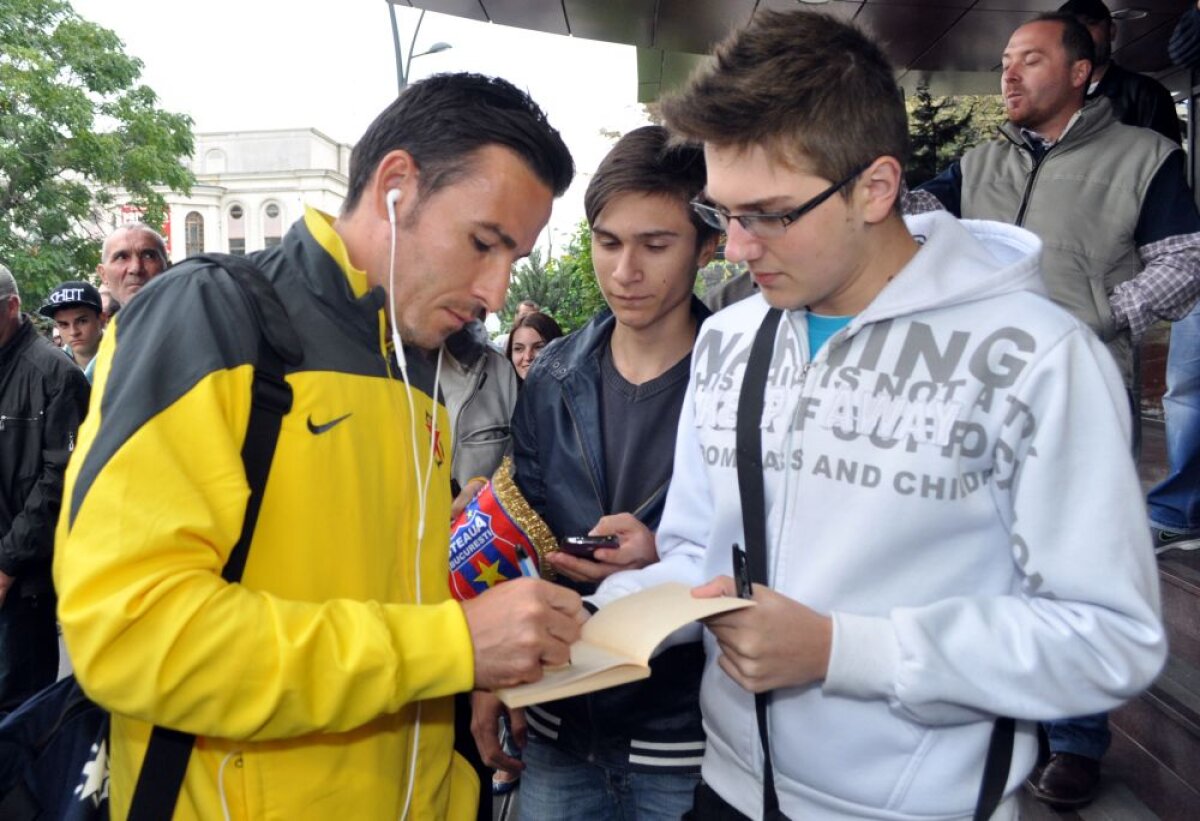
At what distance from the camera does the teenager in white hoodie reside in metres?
1.51

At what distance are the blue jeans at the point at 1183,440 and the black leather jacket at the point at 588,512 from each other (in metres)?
3.19

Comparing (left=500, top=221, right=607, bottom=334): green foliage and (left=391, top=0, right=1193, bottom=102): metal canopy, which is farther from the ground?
(left=391, top=0, right=1193, bottom=102): metal canopy

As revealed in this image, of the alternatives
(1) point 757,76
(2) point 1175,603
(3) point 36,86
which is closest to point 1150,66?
(2) point 1175,603

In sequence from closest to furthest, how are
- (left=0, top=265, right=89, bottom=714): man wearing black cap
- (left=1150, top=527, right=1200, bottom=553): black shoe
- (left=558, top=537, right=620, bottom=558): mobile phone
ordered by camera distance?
(left=558, top=537, right=620, bottom=558): mobile phone → (left=1150, top=527, right=1200, bottom=553): black shoe → (left=0, top=265, right=89, bottom=714): man wearing black cap

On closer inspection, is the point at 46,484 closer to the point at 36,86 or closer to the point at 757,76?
the point at 757,76

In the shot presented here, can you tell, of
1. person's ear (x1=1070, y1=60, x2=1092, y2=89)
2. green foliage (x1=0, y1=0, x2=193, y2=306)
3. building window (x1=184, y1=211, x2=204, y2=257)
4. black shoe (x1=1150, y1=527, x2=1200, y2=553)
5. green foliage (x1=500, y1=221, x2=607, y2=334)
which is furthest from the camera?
building window (x1=184, y1=211, x2=204, y2=257)

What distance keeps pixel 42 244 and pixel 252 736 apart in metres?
23.1

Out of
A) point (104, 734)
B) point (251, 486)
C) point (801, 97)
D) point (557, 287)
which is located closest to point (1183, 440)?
point (801, 97)

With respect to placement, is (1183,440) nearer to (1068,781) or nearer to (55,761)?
(1068,781)

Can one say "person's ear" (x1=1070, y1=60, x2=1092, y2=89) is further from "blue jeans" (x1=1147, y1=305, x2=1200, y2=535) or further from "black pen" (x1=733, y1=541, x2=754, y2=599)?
"black pen" (x1=733, y1=541, x2=754, y2=599)

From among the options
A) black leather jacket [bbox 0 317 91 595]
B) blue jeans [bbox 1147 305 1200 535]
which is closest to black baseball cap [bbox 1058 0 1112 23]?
→ blue jeans [bbox 1147 305 1200 535]

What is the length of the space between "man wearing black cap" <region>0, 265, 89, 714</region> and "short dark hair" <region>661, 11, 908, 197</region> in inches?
183

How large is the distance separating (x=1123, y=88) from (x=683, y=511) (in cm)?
376

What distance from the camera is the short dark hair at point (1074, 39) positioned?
3756 millimetres
